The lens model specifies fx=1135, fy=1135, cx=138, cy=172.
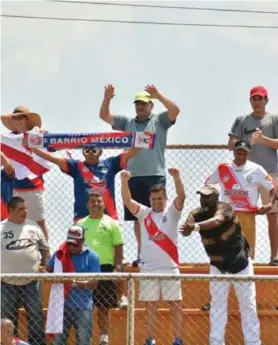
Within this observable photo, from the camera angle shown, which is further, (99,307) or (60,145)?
(60,145)

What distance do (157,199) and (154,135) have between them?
739 millimetres

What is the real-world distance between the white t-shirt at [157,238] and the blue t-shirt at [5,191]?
1.50 m

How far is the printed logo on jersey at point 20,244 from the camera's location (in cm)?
1152

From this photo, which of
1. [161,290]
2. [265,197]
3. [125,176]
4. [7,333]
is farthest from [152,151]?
[7,333]

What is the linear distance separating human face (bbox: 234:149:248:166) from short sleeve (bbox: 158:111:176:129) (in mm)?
776

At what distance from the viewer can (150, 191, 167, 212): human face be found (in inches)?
459

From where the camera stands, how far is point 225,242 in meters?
11.2

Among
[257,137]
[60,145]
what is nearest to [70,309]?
[60,145]

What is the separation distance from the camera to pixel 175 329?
37.3 ft

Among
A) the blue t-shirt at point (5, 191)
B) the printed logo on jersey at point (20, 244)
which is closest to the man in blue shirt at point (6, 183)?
the blue t-shirt at point (5, 191)

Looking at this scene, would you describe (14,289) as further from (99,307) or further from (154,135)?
(154,135)

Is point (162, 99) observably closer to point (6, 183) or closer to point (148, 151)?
point (148, 151)

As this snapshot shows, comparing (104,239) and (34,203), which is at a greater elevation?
(34,203)

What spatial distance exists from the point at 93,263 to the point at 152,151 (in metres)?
1.83
